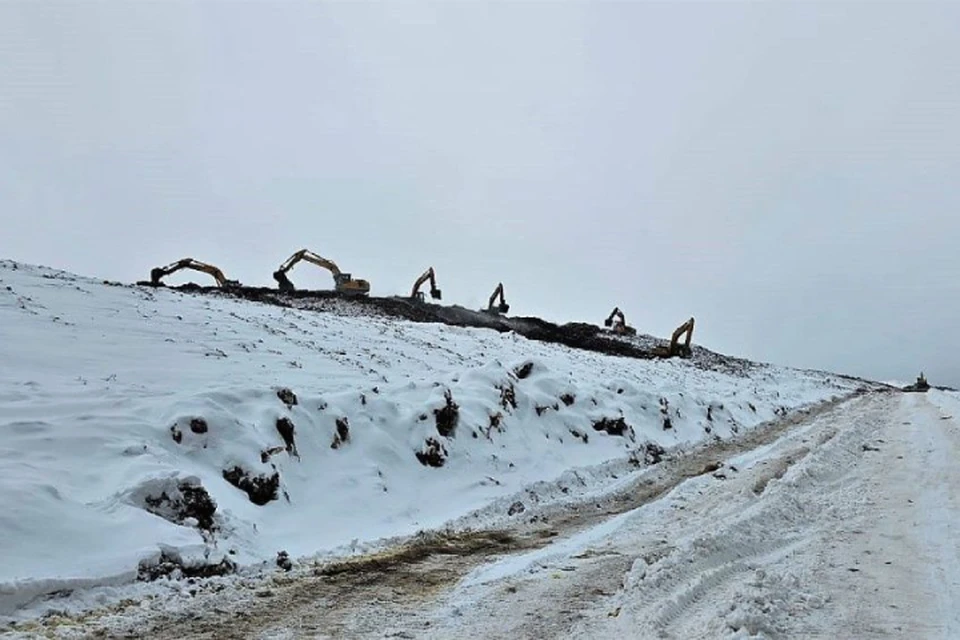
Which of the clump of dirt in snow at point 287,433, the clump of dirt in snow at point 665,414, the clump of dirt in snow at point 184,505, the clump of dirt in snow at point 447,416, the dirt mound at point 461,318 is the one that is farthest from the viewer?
the dirt mound at point 461,318

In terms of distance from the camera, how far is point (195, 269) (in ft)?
103

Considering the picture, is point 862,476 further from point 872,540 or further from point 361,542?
point 361,542

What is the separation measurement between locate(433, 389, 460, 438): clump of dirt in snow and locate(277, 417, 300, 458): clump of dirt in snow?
2253 mm

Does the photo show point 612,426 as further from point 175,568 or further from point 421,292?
point 421,292

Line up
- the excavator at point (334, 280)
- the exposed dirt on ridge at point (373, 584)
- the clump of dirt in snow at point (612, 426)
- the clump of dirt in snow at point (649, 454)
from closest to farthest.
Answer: the exposed dirt on ridge at point (373, 584) < the clump of dirt in snow at point (649, 454) < the clump of dirt in snow at point (612, 426) < the excavator at point (334, 280)

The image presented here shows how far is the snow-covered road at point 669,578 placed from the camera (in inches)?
161

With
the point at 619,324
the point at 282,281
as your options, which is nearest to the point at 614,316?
the point at 619,324

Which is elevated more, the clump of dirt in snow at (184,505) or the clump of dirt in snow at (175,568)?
the clump of dirt in snow at (184,505)

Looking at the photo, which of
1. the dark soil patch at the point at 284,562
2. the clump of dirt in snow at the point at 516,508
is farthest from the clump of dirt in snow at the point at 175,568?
the clump of dirt in snow at the point at 516,508

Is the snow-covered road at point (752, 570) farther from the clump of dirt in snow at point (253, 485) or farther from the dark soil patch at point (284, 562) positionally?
the clump of dirt in snow at point (253, 485)

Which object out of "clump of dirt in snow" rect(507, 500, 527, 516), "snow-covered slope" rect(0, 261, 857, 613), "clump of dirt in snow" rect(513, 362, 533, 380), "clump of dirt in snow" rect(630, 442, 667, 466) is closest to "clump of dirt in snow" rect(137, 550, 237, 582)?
"snow-covered slope" rect(0, 261, 857, 613)

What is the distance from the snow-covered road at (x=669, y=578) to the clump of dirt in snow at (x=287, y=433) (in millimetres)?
2279

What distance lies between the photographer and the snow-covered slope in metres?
5.30

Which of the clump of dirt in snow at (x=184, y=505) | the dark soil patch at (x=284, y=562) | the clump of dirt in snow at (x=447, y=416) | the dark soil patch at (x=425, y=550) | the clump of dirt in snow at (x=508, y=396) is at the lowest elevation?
the dark soil patch at (x=284, y=562)
